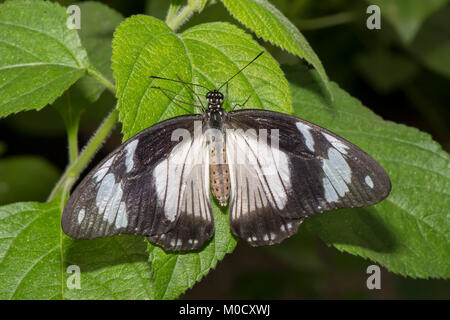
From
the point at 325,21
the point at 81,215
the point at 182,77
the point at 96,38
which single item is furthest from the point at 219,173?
the point at 325,21

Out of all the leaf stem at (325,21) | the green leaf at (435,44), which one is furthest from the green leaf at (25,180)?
the green leaf at (435,44)

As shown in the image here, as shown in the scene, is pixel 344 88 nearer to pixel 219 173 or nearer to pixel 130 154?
pixel 219 173

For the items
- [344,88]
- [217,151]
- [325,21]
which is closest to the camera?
[217,151]

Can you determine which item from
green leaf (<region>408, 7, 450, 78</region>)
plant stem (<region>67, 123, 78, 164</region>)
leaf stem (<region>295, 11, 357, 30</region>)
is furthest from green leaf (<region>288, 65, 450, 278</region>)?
green leaf (<region>408, 7, 450, 78</region>)

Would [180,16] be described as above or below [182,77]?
above

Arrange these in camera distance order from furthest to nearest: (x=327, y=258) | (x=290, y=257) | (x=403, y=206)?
(x=327, y=258) < (x=290, y=257) < (x=403, y=206)

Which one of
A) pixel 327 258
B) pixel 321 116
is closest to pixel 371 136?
pixel 321 116

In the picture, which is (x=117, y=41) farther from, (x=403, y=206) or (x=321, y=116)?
(x=403, y=206)
